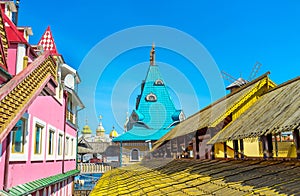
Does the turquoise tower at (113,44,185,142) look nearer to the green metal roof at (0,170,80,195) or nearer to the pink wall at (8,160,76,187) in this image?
the pink wall at (8,160,76,187)

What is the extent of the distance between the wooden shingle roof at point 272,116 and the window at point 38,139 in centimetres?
543

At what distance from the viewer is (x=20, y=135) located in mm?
8547

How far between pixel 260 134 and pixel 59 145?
399 inches

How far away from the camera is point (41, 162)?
1055cm

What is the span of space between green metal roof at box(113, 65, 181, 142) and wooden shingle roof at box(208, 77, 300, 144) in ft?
83.4

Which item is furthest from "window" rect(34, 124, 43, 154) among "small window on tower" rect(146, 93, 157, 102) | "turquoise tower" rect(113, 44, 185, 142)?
"small window on tower" rect(146, 93, 157, 102)

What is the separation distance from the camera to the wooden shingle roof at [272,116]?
5.65 meters

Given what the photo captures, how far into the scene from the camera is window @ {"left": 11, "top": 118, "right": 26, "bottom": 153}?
321 inches

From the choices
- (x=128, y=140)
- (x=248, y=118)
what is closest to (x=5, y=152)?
(x=248, y=118)

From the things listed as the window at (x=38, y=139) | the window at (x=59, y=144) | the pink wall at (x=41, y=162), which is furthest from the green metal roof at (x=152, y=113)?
the window at (x=38, y=139)

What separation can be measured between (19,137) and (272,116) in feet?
20.3

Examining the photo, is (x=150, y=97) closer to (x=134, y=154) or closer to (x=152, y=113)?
(x=152, y=113)

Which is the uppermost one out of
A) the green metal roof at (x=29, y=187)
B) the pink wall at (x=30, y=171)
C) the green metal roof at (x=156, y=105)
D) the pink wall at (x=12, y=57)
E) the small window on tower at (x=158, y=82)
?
the small window on tower at (x=158, y=82)

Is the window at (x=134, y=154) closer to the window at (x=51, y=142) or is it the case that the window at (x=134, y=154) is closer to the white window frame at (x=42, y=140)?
the window at (x=51, y=142)
